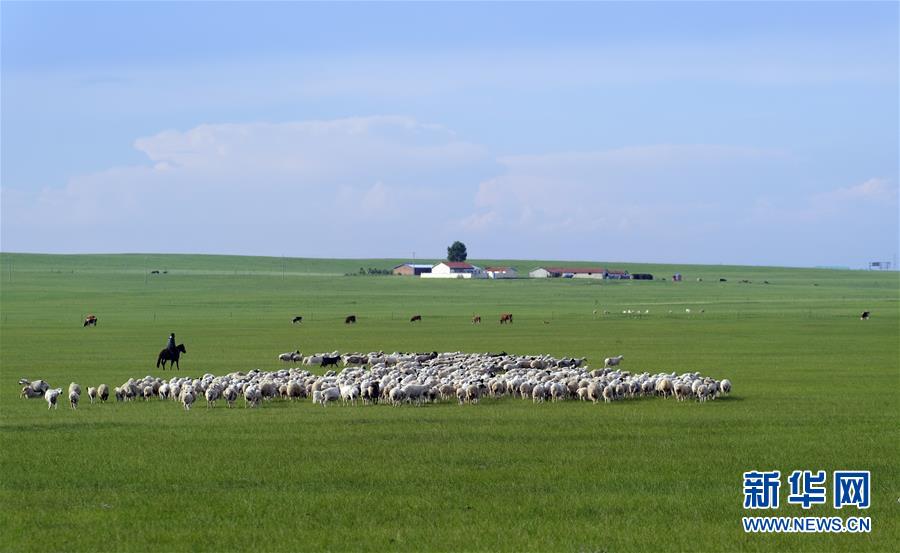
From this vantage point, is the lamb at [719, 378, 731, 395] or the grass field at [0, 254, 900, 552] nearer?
the grass field at [0, 254, 900, 552]

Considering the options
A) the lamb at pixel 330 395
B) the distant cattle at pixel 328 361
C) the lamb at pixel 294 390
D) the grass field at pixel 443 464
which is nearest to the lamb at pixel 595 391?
the grass field at pixel 443 464

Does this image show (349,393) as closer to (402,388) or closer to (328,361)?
(402,388)

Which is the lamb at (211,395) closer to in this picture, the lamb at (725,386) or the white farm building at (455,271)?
the lamb at (725,386)

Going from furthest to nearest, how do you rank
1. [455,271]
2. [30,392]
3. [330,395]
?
1. [455,271]
2. [30,392]
3. [330,395]

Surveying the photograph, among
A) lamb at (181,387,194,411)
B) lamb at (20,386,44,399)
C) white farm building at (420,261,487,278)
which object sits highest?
white farm building at (420,261,487,278)

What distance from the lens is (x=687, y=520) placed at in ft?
49.2

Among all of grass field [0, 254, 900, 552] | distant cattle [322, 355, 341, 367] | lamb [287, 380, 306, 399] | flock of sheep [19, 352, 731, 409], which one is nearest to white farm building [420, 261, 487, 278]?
grass field [0, 254, 900, 552]

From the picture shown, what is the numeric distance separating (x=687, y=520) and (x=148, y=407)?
1676 cm

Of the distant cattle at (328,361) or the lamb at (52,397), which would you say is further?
the distant cattle at (328,361)

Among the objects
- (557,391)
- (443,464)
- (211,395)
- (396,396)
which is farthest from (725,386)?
(443,464)

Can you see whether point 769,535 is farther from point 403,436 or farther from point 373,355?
point 373,355

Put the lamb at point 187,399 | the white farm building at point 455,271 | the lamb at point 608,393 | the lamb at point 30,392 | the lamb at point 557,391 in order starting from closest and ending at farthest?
1. the lamb at point 187,399
2. the lamb at point 608,393
3. the lamb at point 557,391
4. the lamb at point 30,392
5. the white farm building at point 455,271

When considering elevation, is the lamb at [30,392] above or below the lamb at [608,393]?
below

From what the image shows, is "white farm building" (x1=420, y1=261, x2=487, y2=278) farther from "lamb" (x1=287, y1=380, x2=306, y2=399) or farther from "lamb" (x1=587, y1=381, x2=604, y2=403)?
"lamb" (x1=587, y1=381, x2=604, y2=403)
